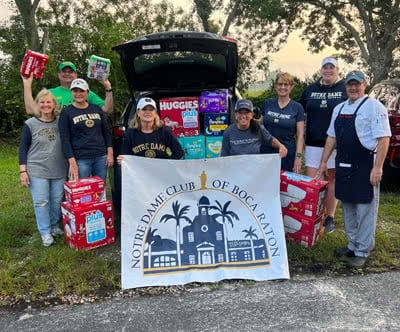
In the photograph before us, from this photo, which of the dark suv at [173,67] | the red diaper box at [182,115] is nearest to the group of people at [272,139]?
the dark suv at [173,67]

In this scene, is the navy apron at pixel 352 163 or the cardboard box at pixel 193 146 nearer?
the navy apron at pixel 352 163

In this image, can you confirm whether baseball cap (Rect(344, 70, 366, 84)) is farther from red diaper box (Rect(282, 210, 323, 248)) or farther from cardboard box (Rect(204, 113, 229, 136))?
cardboard box (Rect(204, 113, 229, 136))

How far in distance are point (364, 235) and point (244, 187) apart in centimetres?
116

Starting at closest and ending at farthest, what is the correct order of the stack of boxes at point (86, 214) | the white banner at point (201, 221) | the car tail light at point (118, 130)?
the white banner at point (201, 221), the stack of boxes at point (86, 214), the car tail light at point (118, 130)

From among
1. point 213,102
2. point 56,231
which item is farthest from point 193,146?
point 56,231

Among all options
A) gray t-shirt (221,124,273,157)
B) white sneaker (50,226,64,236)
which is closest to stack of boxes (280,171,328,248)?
gray t-shirt (221,124,273,157)

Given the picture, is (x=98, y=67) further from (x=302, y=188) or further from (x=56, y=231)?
(x=302, y=188)

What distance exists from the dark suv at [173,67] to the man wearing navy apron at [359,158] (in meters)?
1.43

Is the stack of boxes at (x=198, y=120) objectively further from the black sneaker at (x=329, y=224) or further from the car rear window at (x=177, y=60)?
the black sneaker at (x=329, y=224)

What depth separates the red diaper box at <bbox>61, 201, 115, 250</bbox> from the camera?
4.09 metres

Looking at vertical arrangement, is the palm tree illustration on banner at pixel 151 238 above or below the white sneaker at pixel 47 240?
above

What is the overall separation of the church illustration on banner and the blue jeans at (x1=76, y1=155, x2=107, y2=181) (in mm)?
1088

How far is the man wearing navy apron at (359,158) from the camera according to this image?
3582 mm

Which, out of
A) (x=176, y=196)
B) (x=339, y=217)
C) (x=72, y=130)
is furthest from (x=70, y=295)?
(x=339, y=217)
